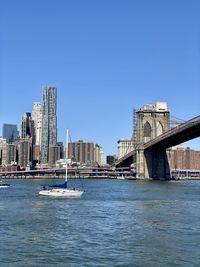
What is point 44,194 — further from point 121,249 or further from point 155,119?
point 155,119

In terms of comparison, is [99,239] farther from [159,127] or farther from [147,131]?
[159,127]

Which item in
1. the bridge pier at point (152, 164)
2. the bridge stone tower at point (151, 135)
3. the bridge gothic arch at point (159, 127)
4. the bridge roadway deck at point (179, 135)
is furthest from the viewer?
the bridge gothic arch at point (159, 127)

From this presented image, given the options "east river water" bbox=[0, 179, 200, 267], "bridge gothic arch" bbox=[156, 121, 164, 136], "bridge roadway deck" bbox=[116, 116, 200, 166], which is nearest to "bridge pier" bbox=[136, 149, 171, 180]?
"bridge roadway deck" bbox=[116, 116, 200, 166]

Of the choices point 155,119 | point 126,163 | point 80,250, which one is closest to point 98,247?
point 80,250

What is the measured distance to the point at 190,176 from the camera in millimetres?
182750

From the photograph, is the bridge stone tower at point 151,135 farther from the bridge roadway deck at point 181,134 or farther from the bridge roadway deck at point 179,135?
the bridge roadway deck at point 181,134

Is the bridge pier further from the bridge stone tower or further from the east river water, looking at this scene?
the east river water

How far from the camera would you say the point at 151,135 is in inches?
4995

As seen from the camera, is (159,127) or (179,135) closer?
(179,135)

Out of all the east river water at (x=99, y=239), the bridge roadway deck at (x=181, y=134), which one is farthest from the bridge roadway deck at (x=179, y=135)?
the east river water at (x=99, y=239)

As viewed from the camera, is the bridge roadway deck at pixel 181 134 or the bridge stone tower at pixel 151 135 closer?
the bridge roadway deck at pixel 181 134

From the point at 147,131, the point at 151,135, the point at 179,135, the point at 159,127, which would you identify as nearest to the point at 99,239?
the point at 179,135

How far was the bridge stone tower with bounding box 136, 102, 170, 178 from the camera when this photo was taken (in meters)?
117

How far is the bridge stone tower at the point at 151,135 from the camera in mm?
116625
